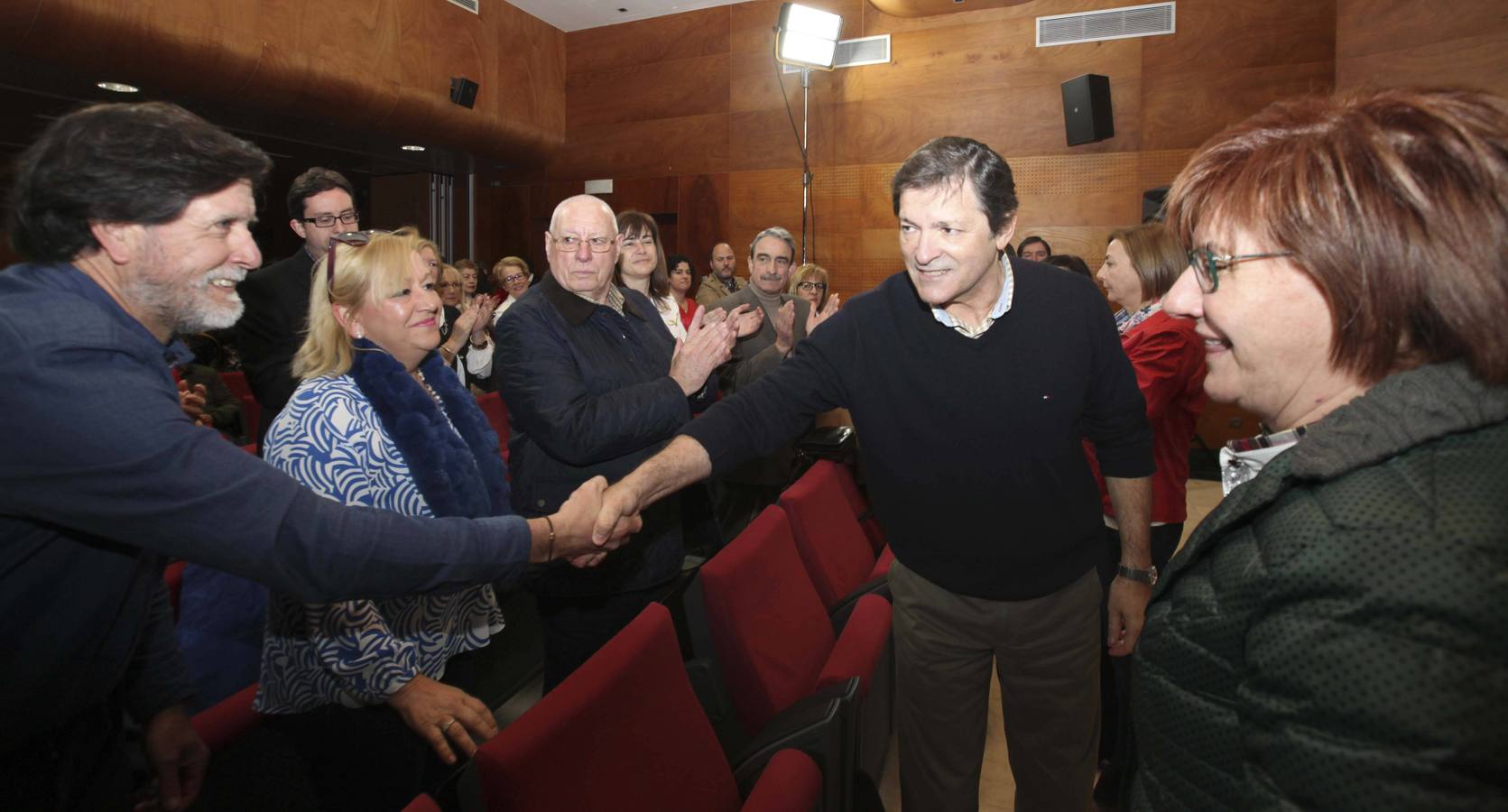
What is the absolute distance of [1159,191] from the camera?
5664 mm

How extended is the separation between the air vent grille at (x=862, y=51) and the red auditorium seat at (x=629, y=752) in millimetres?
6945

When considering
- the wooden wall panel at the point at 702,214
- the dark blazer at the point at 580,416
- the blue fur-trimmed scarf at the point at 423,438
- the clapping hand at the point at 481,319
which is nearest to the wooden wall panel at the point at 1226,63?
the wooden wall panel at the point at 702,214

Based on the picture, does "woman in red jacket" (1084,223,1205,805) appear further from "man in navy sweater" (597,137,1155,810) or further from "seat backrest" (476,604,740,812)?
"seat backrest" (476,604,740,812)

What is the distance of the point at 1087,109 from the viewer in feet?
20.2

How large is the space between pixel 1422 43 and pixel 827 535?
17.6 ft

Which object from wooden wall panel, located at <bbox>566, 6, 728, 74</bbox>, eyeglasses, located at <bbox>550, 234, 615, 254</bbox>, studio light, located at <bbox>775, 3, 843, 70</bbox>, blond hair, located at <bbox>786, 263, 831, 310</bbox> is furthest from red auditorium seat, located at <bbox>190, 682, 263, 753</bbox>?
wooden wall panel, located at <bbox>566, 6, 728, 74</bbox>

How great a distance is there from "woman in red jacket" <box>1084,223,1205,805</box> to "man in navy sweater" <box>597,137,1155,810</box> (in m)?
0.32

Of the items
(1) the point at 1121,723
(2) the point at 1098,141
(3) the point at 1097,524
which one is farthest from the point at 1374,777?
(2) the point at 1098,141

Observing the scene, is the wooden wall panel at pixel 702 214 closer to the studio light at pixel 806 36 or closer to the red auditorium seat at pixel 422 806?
the studio light at pixel 806 36

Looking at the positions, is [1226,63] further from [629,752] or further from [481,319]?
[629,752]

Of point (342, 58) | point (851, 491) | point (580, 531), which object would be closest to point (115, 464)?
point (580, 531)

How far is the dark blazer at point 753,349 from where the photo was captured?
11.9ft

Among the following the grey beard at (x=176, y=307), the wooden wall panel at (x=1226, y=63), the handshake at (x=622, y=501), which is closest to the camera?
the grey beard at (x=176, y=307)

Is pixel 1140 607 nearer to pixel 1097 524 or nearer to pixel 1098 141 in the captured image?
pixel 1097 524
